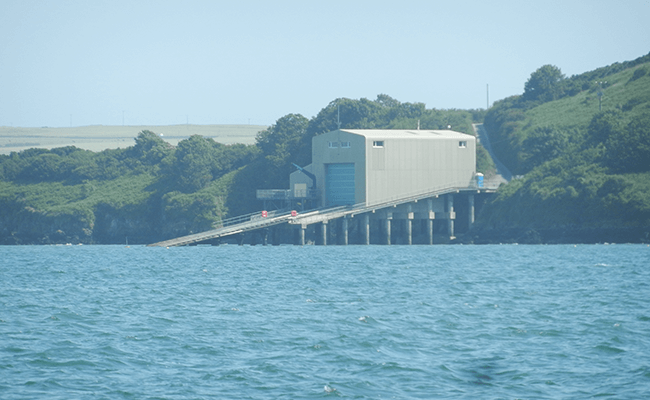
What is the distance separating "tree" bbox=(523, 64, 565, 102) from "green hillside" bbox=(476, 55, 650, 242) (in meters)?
9.62

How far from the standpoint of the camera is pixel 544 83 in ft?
452

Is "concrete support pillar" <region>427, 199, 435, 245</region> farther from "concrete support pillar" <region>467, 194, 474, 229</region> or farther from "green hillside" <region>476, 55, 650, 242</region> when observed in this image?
"green hillside" <region>476, 55, 650, 242</region>

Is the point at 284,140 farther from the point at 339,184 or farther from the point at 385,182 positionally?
the point at 385,182

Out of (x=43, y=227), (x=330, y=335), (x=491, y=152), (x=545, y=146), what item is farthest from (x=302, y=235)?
(x=330, y=335)

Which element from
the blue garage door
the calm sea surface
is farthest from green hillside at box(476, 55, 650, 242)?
the calm sea surface

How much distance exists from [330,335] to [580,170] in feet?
247

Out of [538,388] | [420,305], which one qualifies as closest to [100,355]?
[538,388]

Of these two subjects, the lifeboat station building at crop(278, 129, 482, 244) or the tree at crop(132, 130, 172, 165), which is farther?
the tree at crop(132, 130, 172, 165)

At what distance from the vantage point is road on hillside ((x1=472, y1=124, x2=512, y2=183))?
115 meters

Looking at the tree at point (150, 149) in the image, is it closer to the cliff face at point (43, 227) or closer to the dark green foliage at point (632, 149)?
the cliff face at point (43, 227)

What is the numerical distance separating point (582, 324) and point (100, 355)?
16289mm

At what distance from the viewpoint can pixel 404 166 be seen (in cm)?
9806

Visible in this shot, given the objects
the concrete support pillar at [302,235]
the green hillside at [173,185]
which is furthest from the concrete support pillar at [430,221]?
the green hillside at [173,185]

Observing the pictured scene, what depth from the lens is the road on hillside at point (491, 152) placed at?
11497 cm
